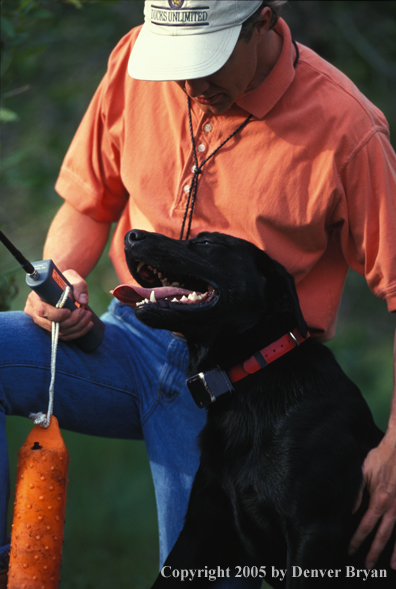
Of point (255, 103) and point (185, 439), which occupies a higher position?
point (255, 103)

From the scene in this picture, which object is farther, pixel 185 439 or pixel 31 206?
pixel 31 206

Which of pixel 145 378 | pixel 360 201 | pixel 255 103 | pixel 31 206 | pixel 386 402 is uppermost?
pixel 255 103

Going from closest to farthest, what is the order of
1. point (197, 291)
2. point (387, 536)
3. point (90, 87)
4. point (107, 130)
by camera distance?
point (387, 536) → point (197, 291) → point (107, 130) → point (90, 87)

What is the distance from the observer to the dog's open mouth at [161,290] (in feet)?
6.26

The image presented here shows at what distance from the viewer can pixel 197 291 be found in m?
2.08

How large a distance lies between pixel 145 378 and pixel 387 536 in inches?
36.4

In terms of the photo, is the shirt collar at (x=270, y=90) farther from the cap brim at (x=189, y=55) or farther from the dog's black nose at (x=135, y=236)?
the dog's black nose at (x=135, y=236)

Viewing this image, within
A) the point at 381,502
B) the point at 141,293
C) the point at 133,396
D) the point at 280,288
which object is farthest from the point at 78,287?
the point at 381,502

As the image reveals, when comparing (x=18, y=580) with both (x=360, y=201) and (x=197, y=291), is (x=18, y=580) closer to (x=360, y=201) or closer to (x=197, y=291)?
(x=197, y=291)

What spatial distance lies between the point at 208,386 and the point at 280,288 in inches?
15.6

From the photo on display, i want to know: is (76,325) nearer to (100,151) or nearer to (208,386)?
(208,386)

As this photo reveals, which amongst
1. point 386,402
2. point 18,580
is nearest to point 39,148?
point 386,402

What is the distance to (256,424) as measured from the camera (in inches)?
74.0

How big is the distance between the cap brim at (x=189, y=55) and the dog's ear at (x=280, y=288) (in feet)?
2.02
